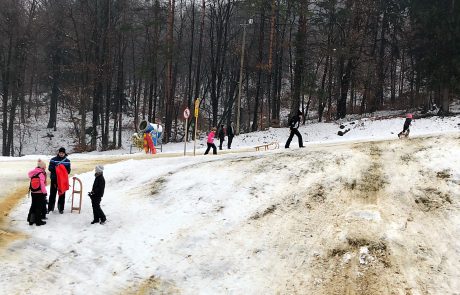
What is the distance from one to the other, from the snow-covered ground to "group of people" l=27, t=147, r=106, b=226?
282mm

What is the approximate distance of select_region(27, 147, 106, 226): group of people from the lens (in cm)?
1024

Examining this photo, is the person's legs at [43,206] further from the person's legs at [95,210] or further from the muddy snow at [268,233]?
the person's legs at [95,210]

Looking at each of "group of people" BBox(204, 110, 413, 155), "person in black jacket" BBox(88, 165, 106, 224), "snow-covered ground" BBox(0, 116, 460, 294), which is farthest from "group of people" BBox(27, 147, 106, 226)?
"group of people" BBox(204, 110, 413, 155)

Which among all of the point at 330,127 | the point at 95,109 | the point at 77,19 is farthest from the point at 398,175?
the point at 77,19

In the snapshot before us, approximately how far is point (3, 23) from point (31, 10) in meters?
Answer: 2.48

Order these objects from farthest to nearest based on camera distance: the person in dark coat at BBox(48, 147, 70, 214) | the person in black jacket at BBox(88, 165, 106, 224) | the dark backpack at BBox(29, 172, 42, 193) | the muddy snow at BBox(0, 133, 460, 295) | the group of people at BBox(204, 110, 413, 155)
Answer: the group of people at BBox(204, 110, 413, 155)
the person in dark coat at BBox(48, 147, 70, 214)
the person in black jacket at BBox(88, 165, 106, 224)
the dark backpack at BBox(29, 172, 42, 193)
the muddy snow at BBox(0, 133, 460, 295)

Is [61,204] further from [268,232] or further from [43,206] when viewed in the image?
[268,232]

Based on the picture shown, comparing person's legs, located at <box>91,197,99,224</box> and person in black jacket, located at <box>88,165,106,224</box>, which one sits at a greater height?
person in black jacket, located at <box>88,165,106,224</box>

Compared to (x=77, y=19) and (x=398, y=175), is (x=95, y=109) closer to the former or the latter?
(x=77, y=19)

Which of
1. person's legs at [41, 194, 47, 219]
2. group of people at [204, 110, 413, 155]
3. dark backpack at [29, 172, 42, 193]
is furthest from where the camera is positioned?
group of people at [204, 110, 413, 155]

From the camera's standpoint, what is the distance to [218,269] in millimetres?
8664

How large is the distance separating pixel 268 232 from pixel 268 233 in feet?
0.14

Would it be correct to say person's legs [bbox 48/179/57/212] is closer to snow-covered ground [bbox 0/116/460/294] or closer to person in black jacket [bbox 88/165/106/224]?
snow-covered ground [bbox 0/116/460/294]

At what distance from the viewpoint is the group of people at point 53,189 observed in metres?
10.2
